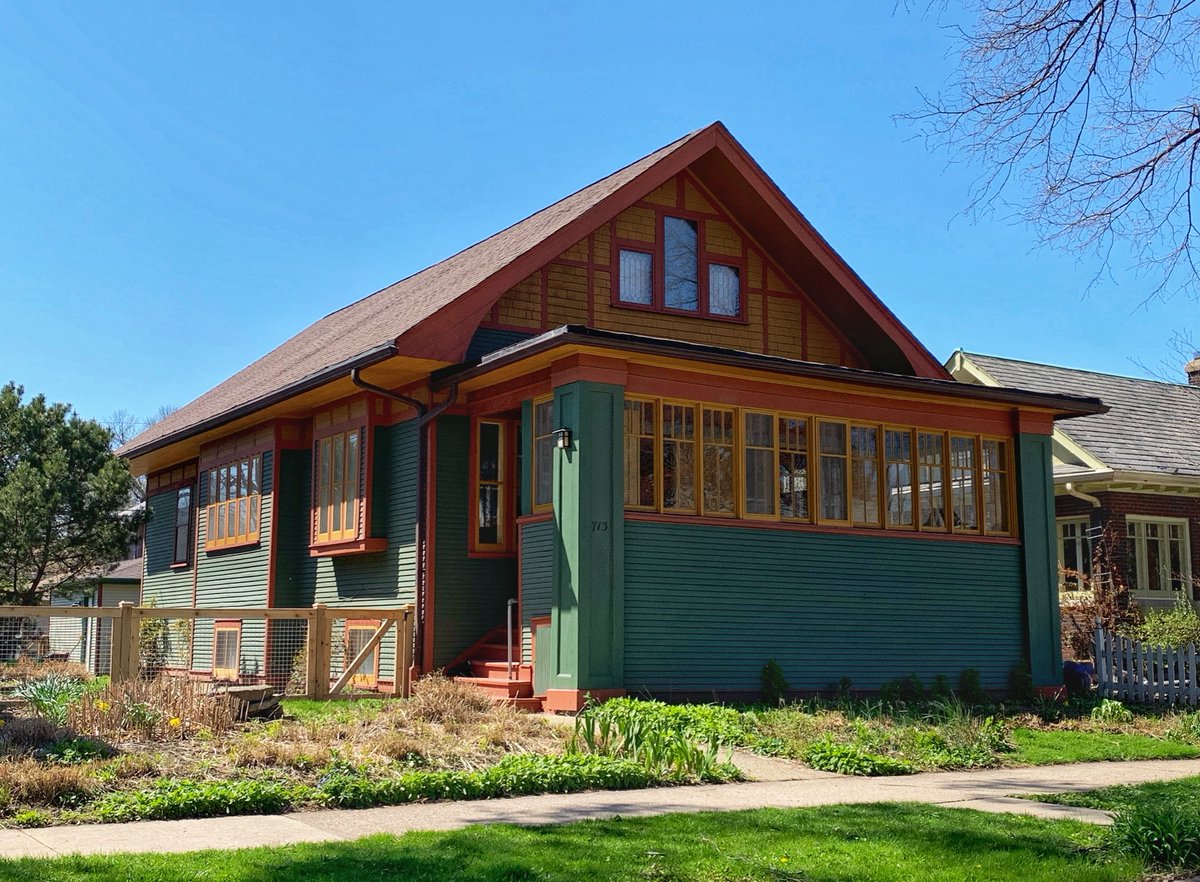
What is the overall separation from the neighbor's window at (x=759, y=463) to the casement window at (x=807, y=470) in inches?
0.5

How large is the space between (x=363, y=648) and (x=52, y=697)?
548 centimetres

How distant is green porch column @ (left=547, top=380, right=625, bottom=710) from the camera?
584 inches

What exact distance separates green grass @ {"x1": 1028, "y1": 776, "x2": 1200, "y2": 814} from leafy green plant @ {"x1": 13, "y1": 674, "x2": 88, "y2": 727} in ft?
27.6

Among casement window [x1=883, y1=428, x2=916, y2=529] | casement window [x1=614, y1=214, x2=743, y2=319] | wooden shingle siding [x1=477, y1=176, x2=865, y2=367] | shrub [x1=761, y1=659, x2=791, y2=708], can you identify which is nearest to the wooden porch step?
shrub [x1=761, y1=659, x2=791, y2=708]

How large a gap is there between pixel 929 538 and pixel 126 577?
79.8ft

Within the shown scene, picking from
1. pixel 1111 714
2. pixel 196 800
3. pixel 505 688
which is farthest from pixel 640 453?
pixel 196 800

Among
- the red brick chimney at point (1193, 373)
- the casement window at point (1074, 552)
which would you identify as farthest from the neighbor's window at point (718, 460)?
the red brick chimney at point (1193, 373)

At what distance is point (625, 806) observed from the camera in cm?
959

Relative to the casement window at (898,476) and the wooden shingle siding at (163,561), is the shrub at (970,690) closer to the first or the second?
the casement window at (898,476)

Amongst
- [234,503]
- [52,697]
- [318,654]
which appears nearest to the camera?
[52,697]

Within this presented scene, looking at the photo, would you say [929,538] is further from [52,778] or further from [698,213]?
[52,778]

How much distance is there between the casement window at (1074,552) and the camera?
2560 centimetres

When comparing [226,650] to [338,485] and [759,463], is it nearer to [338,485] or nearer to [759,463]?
[338,485]

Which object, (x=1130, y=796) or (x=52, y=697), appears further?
(x=52, y=697)
